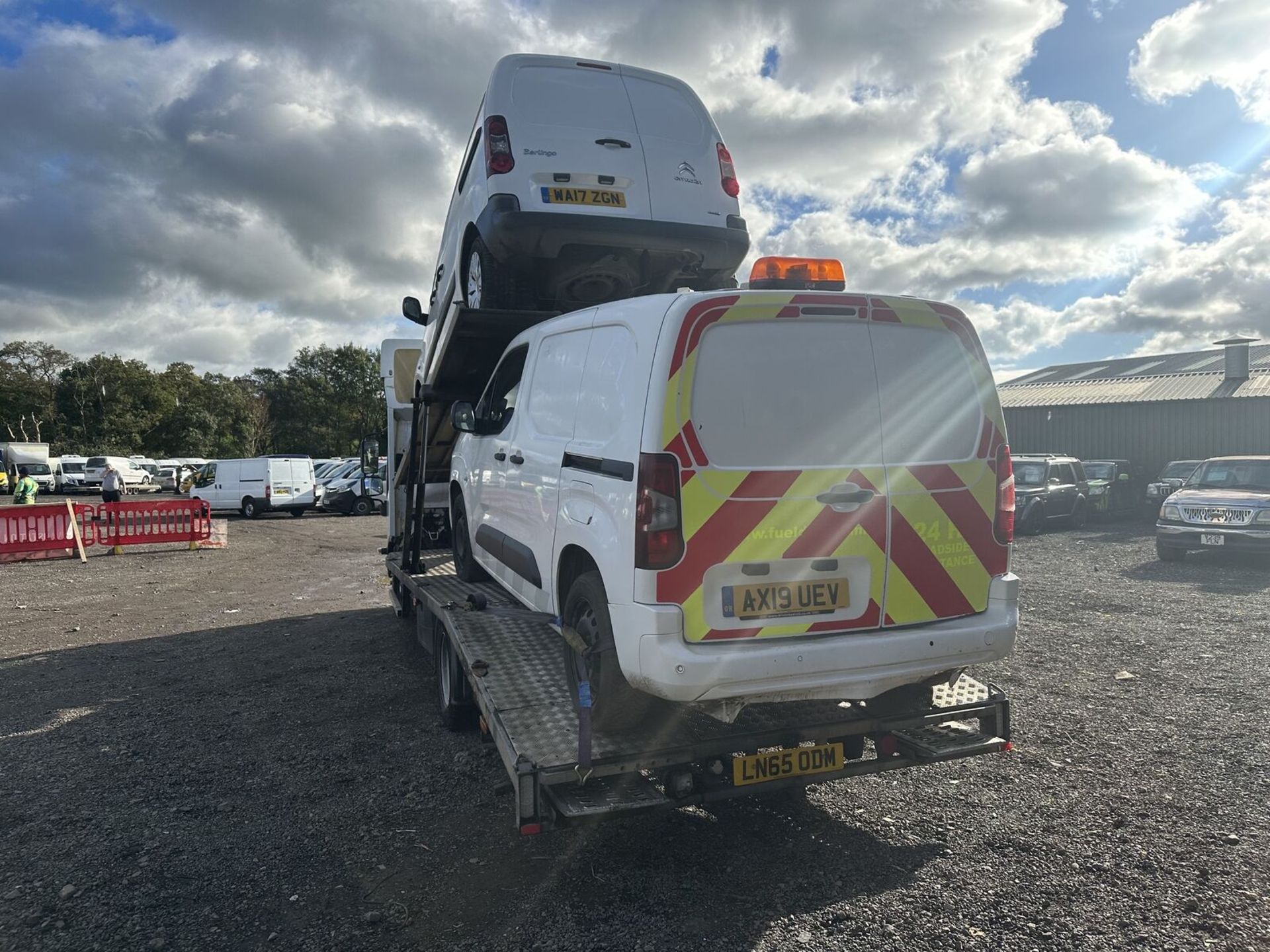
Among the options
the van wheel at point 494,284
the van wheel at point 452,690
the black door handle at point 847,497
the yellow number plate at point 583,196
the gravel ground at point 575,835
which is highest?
the yellow number plate at point 583,196

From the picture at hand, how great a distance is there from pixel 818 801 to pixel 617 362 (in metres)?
2.43

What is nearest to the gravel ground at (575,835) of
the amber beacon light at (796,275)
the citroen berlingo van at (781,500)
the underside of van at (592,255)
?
the citroen berlingo van at (781,500)

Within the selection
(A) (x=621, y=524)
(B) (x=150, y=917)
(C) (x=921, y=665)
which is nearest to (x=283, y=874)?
(B) (x=150, y=917)

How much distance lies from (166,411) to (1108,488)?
58.5 metres

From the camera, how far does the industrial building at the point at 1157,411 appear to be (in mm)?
24516

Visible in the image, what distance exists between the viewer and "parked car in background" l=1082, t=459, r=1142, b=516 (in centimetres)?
2020

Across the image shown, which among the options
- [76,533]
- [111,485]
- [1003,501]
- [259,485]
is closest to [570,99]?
[1003,501]

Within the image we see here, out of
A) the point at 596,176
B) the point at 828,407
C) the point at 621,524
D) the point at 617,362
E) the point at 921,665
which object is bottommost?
the point at 921,665

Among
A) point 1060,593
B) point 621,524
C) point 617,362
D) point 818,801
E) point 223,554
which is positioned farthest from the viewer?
point 223,554

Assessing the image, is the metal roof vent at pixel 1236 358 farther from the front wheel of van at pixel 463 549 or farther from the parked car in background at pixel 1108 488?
the front wheel of van at pixel 463 549

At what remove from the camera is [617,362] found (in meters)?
3.49

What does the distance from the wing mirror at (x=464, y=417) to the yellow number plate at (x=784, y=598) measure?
9.17 ft

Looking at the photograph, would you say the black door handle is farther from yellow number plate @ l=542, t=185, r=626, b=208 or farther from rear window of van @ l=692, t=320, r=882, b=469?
yellow number plate @ l=542, t=185, r=626, b=208

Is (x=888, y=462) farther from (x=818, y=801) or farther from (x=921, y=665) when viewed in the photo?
(x=818, y=801)
